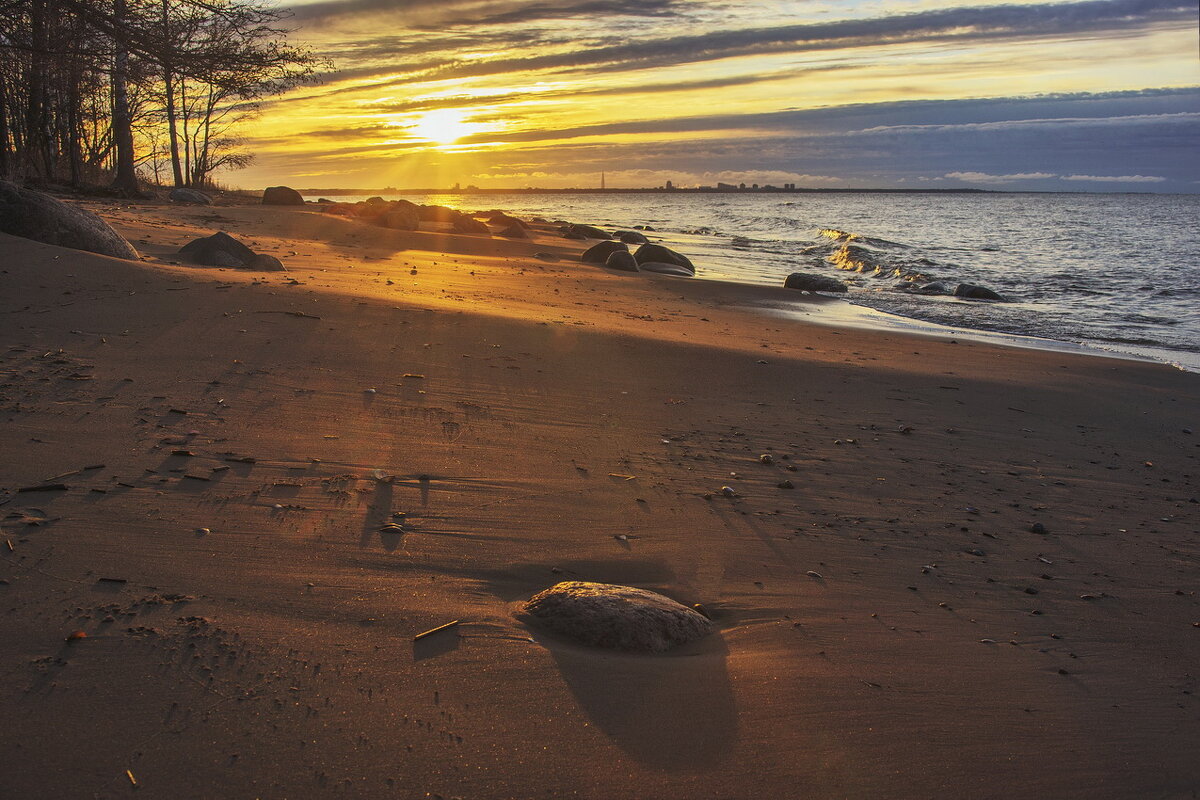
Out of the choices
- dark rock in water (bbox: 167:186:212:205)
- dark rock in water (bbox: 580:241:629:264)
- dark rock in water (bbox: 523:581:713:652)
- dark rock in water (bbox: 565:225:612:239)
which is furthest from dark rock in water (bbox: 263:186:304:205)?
dark rock in water (bbox: 523:581:713:652)

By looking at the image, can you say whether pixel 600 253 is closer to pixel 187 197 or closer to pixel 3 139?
pixel 187 197

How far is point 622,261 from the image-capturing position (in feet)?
60.3

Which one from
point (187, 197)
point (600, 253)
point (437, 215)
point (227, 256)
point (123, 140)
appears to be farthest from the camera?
point (437, 215)

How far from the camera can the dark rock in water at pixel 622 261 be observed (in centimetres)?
1816

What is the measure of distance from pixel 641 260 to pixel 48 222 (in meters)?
13.3

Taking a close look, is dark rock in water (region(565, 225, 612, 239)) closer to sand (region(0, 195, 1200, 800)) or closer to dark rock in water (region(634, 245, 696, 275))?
dark rock in water (region(634, 245, 696, 275))

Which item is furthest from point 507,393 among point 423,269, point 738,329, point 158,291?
point 423,269

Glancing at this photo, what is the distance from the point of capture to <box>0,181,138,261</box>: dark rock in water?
766cm

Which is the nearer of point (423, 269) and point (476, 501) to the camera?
point (476, 501)

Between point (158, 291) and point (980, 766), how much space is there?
22.0 feet

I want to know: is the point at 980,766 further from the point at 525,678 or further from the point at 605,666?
the point at 525,678

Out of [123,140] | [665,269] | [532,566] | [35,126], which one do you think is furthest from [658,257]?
[532,566]

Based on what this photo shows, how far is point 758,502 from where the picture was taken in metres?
4.25

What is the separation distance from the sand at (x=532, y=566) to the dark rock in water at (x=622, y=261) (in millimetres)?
11528
